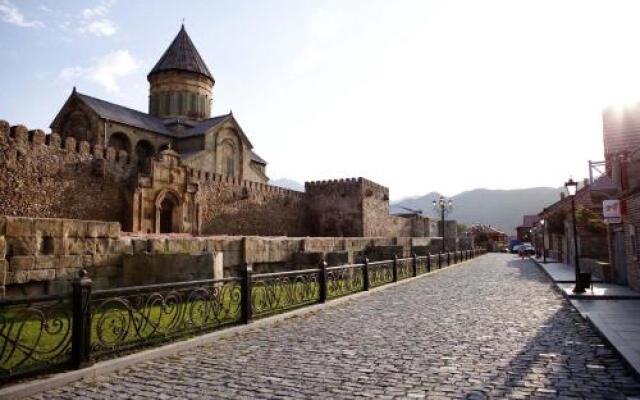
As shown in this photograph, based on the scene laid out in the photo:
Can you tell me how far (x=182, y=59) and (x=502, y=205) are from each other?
149435 mm

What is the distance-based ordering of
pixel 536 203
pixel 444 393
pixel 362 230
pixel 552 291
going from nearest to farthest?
pixel 444 393
pixel 552 291
pixel 362 230
pixel 536 203

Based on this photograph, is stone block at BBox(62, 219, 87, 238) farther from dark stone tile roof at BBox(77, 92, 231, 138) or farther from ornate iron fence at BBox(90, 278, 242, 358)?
dark stone tile roof at BBox(77, 92, 231, 138)

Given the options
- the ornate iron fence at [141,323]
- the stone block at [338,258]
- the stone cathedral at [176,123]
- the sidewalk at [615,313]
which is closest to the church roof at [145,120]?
the stone cathedral at [176,123]

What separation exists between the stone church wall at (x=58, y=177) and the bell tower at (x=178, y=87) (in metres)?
17.7

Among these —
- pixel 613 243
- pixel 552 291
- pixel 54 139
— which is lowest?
pixel 552 291

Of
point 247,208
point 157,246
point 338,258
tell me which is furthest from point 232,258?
point 247,208

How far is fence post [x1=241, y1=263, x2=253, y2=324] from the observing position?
7.75 metres

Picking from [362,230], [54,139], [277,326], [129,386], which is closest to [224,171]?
[362,230]

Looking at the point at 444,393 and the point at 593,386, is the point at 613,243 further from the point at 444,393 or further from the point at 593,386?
the point at 444,393

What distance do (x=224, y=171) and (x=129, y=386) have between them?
102ft

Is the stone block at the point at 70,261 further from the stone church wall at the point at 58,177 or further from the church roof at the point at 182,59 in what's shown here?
the church roof at the point at 182,59

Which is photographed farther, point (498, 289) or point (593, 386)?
point (498, 289)

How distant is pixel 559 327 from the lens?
7402 mm

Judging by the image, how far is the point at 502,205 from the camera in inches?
6467
